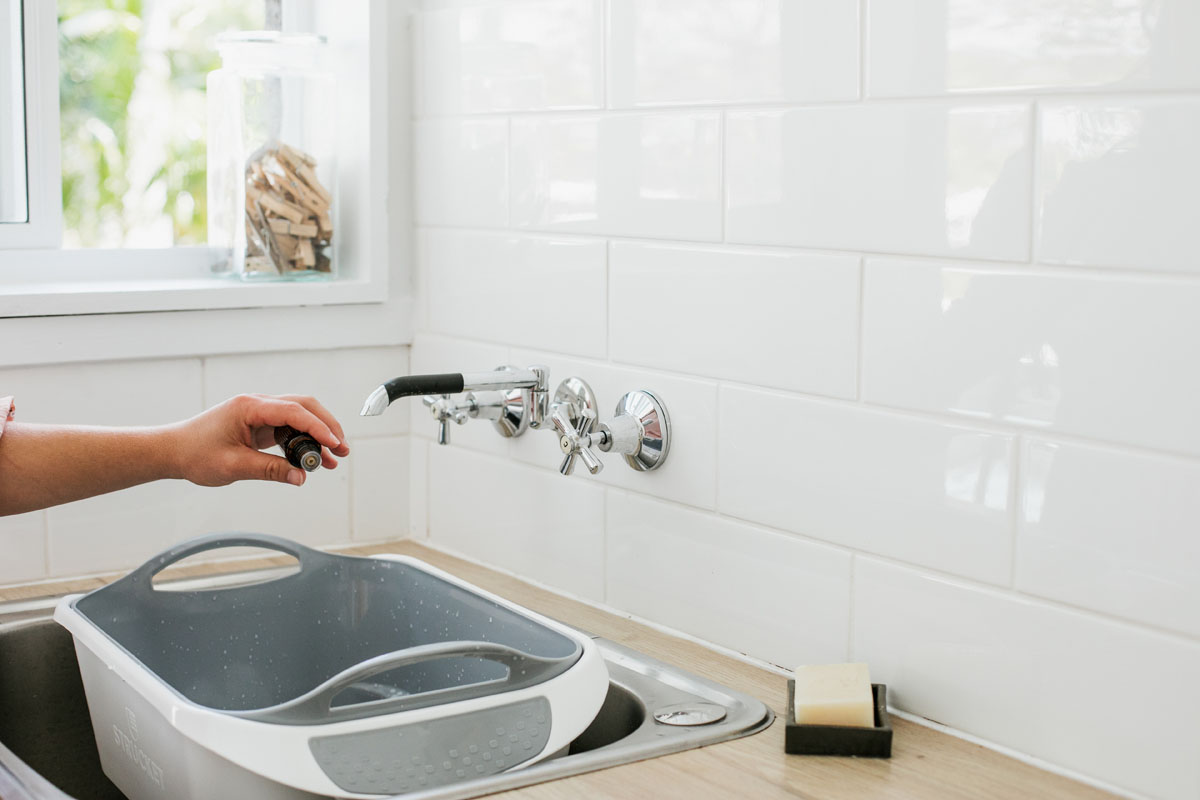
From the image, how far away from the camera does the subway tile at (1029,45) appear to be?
84 centimetres

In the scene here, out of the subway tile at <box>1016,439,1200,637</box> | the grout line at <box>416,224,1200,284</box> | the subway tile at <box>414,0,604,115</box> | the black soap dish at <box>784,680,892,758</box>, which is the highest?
the subway tile at <box>414,0,604,115</box>

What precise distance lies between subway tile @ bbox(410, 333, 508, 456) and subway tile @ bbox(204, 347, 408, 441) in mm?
24

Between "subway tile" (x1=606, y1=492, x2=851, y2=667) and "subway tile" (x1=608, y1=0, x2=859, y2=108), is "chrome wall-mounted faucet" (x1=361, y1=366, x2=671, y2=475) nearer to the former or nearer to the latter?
"subway tile" (x1=606, y1=492, x2=851, y2=667)

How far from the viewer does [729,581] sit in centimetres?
120

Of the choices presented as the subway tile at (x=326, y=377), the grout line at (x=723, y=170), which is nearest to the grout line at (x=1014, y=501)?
the grout line at (x=723, y=170)

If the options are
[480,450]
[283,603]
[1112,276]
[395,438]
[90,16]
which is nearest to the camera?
[1112,276]

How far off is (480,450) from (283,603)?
1.07 ft

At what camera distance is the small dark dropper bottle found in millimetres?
1082

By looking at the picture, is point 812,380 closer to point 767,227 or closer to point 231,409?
point 767,227

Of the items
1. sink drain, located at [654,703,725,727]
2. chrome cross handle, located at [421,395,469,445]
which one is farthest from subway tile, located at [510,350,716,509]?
sink drain, located at [654,703,725,727]

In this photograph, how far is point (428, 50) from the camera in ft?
5.12

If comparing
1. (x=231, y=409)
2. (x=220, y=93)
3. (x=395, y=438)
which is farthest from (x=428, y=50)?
(x=231, y=409)

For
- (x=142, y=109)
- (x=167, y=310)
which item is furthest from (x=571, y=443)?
(x=142, y=109)

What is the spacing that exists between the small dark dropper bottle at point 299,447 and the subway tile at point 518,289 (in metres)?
0.35
